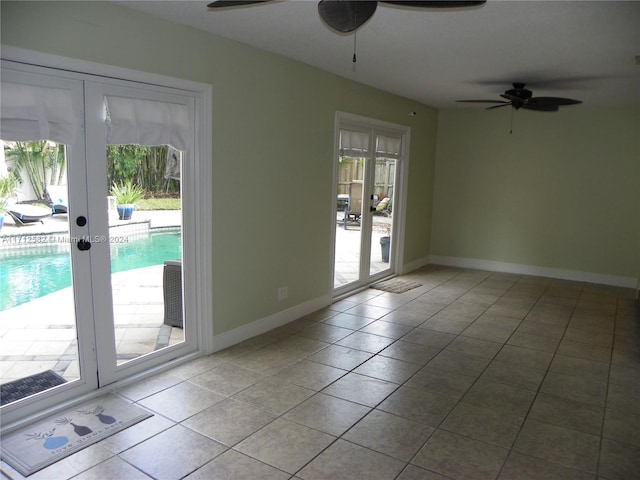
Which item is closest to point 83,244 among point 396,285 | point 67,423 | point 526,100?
point 67,423

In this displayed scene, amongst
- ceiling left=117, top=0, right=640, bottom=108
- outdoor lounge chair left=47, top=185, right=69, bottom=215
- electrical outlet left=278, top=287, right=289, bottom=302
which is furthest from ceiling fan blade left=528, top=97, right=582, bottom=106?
outdoor lounge chair left=47, top=185, right=69, bottom=215

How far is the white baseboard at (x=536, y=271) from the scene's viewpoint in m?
6.13

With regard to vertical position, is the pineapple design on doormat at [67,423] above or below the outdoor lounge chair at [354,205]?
below

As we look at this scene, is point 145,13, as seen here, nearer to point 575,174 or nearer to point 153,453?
point 153,453

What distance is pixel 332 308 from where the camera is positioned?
191 inches

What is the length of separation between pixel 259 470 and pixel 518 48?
341cm

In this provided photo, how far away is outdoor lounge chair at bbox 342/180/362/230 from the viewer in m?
5.34

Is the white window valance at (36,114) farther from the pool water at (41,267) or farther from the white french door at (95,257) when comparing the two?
the pool water at (41,267)

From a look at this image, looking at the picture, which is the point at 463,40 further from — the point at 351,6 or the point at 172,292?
the point at 172,292

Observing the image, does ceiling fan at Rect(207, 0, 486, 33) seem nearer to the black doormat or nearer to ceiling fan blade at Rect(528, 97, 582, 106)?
the black doormat

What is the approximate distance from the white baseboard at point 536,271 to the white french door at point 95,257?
5.04m

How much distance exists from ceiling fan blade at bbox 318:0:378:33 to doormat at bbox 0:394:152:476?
2359 mm

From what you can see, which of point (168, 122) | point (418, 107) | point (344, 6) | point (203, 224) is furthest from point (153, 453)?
point (418, 107)

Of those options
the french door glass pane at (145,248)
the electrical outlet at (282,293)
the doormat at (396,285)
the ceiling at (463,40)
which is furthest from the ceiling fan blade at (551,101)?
the french door glass pane at (145,248)
